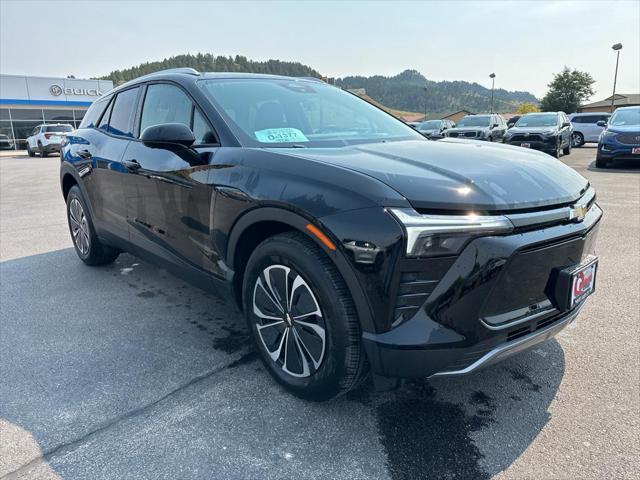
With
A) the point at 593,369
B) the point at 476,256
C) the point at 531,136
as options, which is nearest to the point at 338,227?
the point at 476,256

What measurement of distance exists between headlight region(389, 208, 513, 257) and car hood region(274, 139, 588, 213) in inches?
2.6

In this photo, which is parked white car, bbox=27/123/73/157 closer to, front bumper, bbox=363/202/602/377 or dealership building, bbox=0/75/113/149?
dealership building, bbox=0/75/113/149

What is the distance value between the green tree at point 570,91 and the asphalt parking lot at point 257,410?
195 ft

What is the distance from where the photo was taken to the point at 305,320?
7.35ft

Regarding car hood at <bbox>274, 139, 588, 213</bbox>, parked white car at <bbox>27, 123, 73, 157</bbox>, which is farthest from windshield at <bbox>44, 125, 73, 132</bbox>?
car hood at <bbox>274, 139, 588, 213</bbox>

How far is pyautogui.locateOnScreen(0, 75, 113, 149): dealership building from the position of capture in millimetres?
35688


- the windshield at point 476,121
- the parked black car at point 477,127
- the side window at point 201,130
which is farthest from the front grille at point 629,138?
the side window at point 201,130

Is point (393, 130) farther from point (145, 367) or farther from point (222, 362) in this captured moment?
point (145, 367)

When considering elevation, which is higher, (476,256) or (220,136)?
(220,136)

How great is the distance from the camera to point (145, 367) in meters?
2.79

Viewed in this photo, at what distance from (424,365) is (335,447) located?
58 centimetres

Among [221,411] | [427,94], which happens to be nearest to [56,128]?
[221,411]

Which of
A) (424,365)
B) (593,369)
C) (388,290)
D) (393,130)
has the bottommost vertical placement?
(593,369)

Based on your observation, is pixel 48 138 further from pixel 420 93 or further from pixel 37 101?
pixel 420 93
